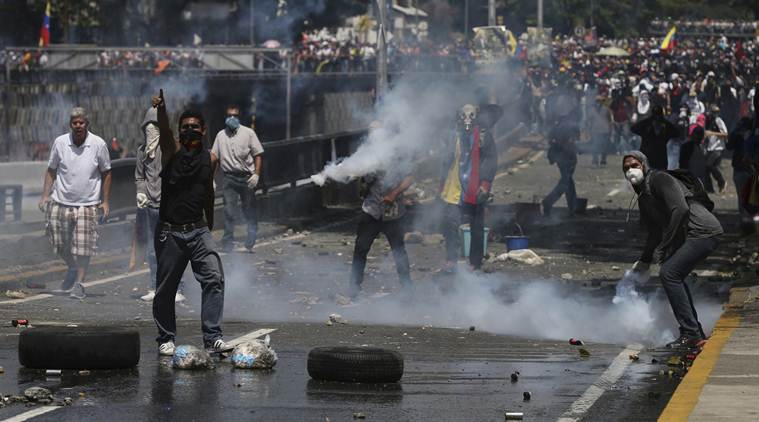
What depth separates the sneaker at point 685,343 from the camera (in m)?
12.4

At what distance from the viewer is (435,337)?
42.9 feet

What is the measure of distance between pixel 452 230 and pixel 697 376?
26.8ft

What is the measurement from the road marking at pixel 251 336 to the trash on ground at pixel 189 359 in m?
1.27

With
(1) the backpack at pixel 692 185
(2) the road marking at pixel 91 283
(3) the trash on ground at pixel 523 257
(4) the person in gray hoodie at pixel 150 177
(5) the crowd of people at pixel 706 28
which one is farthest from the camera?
(5) the crowd of people at pixel 706 28

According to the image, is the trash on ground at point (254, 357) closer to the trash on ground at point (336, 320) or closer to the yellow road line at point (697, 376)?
the yellow road line at point (697, 376)

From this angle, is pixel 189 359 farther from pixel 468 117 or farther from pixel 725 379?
pixel 468 117

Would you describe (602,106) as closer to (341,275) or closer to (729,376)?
(341,275)

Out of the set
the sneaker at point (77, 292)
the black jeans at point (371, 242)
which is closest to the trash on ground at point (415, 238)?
the black jeans at point (371, 242)

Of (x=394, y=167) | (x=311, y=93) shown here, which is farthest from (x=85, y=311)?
(x=311, y=93)

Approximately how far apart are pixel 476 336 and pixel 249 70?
32.7 m

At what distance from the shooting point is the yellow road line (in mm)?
9156

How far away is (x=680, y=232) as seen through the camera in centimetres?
1245

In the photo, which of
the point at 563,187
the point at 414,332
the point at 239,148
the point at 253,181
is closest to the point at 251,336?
the point at 414,332

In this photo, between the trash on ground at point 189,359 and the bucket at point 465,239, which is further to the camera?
the bucket at point 465,239
